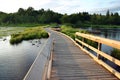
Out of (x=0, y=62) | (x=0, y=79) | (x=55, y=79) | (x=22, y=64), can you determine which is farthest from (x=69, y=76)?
(x=0, y=62)

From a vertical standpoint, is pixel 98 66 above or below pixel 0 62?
above

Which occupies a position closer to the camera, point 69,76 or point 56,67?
point 69,76

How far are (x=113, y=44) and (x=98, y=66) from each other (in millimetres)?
2095

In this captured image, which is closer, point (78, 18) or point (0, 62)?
point (0, 62)

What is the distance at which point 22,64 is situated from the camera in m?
15.7

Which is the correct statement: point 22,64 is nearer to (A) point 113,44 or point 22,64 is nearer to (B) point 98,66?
(B) point 98,66

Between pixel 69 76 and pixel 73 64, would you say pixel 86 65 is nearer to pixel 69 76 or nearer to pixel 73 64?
pixel 73 64

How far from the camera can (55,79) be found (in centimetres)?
685

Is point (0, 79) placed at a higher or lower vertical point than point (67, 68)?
lower

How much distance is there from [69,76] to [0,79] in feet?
21.4

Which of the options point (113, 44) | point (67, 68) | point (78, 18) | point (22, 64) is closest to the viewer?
point (113, 44)

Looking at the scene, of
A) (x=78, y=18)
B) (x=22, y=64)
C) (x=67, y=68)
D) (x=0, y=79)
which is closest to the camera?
(x=67, y=68)

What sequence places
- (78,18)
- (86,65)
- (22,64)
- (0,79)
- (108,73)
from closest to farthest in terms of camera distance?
(108,73) < (86,65) < (0,79) < (22,64) < (78,18)

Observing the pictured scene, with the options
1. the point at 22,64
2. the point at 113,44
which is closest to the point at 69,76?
the point at 113,44
